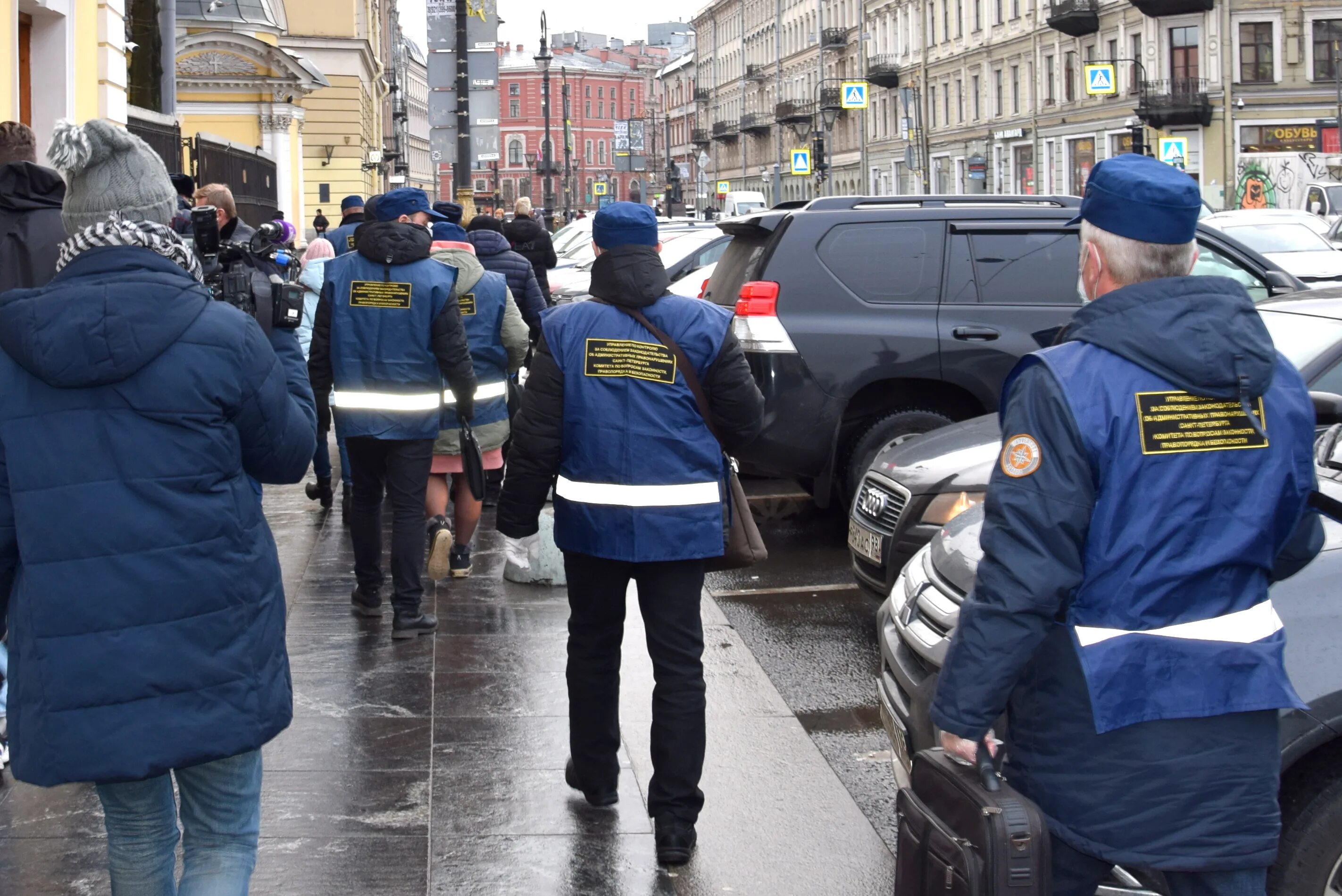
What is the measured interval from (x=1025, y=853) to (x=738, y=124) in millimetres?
→ 108625

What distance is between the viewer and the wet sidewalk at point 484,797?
4.44 meters

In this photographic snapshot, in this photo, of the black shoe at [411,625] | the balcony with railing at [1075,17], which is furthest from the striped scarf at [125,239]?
the balcony with railing at [1075,17]

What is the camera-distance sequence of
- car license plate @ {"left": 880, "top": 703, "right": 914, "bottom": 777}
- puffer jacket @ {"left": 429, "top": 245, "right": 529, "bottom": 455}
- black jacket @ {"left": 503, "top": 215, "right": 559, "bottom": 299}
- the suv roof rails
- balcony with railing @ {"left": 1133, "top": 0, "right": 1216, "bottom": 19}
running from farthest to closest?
balcony with railing @ {"left": 1133, "top": 0, "right": 1216, "bottom": 19} → black jacket @ {"left": 503, "top": 215, "right": 559, "bottom": 299} → the suv roof rails → puffer jacket @ {"left": 429, "top": 245, "right": 529, "bottom": 455} → car license plate @ {"left": 880, "top": 703, "right": 914, "bottom": 777}

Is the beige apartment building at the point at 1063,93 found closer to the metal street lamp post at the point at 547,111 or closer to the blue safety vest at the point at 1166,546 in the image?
the metal street lamp post at the point at 547,111

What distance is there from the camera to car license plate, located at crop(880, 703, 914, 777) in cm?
421

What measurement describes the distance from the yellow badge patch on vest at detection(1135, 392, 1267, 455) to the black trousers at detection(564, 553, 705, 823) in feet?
6.68

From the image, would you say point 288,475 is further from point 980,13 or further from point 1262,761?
point 980,13

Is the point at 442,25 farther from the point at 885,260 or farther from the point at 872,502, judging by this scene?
the point at 872,502

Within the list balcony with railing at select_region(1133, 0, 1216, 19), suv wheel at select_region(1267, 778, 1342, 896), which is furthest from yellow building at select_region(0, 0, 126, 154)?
balcony with railing at select_region(1133, 0, 1216, 19)

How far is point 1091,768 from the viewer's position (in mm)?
2736

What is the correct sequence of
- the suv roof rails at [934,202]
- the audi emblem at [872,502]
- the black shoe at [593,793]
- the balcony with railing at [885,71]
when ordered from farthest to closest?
1. the balcony with railing at [885,71]
2. the suv roof rails at [934,202]
3. the audi emblem at [872,502]
4. the black shoe at [593,793]

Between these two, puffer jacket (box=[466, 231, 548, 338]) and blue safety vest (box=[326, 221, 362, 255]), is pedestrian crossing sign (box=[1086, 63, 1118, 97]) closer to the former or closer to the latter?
blue safety vest (box=[326, 221, 362, 255])

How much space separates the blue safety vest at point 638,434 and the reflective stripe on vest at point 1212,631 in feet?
6.31

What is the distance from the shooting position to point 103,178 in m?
3.18
